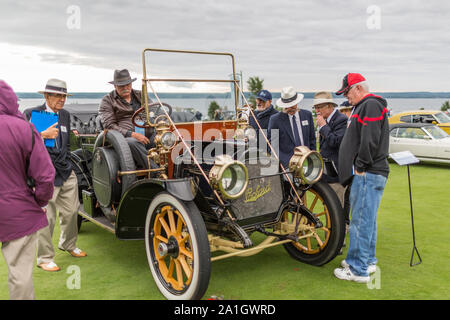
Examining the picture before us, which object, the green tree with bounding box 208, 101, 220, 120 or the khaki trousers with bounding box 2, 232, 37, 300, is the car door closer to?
the green tree with bounding box 208, 101, 220, 120

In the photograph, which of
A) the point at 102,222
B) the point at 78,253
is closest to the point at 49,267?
the point at 78,253

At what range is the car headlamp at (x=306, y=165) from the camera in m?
3.24

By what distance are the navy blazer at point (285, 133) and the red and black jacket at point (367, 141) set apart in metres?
0.98

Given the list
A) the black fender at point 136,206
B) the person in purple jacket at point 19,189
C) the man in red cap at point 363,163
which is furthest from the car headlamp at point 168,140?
the man in red cap at point 363,163

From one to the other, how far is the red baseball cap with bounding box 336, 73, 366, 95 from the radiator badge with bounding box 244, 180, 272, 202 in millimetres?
1069

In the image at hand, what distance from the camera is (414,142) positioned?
34.0ft

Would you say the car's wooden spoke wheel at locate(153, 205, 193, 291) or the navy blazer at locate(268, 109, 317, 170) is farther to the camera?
the navy blazer at locate(268, 109, 317, 170)

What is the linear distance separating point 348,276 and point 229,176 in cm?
148

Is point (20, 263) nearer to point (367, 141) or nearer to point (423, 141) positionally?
point (367, 141)

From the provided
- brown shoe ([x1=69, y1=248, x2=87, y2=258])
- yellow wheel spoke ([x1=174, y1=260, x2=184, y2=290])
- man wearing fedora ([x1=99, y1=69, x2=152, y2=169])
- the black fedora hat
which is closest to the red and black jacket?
yellow wheel spoke ([x1=174, y1=260, x2=184, y2=290])

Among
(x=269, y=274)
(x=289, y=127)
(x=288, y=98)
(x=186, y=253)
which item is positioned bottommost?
(x=269, y=274)

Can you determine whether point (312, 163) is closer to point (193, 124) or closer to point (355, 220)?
point (355, 220)

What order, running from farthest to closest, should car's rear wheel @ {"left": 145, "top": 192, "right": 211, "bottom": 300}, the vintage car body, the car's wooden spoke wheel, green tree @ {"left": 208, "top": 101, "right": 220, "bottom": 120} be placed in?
the vintage car body → green tree @ {"left": 208, "top": 101, "right": 220, "bottom": 120} → the car's wooden spoke wheel → car's rear wheel @ {"left": 145, "top": 192, "right": 211, "bottom": 300}

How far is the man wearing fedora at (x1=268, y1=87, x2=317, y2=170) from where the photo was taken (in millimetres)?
4266
